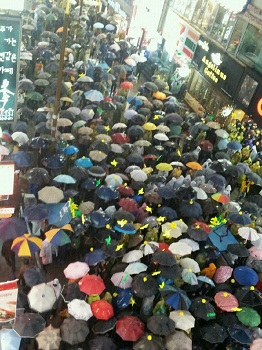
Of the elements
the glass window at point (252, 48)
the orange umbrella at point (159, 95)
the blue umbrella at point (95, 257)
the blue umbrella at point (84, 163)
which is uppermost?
the glass window at point (252, 48)

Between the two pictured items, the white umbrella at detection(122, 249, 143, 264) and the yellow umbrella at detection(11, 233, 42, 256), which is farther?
the white umbrella at detection(122, 249, 143, 264)

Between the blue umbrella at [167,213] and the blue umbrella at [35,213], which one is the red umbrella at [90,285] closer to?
the blue umbrella at [35,213]

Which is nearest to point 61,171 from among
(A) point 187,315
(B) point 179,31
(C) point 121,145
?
(C) point 121,145

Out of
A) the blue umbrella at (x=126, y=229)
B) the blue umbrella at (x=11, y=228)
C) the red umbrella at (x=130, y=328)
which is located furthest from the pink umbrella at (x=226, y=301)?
the blue umbrella at (x=11, y=228)

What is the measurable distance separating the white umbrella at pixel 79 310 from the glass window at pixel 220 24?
53.5ft

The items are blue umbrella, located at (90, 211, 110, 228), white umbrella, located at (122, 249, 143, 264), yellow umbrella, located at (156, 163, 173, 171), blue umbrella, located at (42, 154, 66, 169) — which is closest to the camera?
white umbrella, located at (122, 249, 143, 264)

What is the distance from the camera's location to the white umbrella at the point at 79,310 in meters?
8.02

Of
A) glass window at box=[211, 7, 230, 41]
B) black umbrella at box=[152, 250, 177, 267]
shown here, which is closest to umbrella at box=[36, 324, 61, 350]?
black umbrella at box=[152, 250, 177, 267]

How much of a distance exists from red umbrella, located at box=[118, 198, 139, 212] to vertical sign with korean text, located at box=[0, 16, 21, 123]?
4101 millimetres

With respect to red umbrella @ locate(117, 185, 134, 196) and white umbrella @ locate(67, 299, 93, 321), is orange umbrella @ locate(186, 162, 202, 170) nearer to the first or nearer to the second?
red umbrella @ locate(117, 185, 134, 196)

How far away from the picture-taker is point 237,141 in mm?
16172

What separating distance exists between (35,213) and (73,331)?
3111mm

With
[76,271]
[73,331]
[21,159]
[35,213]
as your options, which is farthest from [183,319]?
[21,159]

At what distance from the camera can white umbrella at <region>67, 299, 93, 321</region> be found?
802cm
